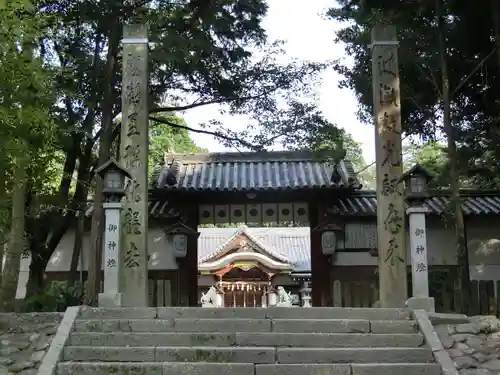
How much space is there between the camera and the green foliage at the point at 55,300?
37.0ft

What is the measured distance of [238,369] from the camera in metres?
7.53

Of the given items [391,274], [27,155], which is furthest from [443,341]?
[27,155]

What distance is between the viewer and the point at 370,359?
7.81 m

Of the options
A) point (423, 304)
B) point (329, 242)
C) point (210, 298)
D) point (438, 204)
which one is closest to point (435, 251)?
point (438, 204)

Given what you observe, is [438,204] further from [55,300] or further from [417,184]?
[55,300]

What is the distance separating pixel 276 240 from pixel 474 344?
19340 millimetres

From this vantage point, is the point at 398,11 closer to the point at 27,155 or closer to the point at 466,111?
the point at 466,111

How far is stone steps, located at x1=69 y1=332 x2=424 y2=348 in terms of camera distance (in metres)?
8.09

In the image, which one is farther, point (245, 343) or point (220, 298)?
point (220, 298)

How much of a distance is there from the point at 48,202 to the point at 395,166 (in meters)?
7.32

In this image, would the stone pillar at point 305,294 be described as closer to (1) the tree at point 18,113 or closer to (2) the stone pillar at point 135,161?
(2) the stone pillar at point 135,161

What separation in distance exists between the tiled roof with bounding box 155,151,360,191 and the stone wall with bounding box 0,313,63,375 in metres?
7.73

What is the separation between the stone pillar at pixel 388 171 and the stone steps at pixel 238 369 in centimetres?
298

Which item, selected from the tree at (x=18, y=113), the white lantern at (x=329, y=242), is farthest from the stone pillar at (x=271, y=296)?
the tree at (x=18, y=113)
